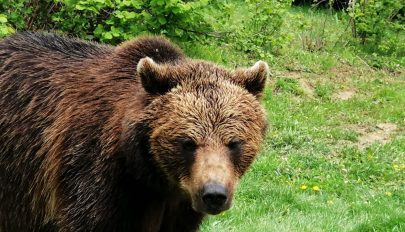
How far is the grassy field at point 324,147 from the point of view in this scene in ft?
21.4

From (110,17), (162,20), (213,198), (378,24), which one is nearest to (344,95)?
(378,24)

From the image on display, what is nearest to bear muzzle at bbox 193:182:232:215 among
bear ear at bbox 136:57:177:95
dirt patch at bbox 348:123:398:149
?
bear ear at bbox 136:57:177:95

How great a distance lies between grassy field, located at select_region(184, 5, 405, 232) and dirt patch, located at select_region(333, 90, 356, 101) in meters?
0.02

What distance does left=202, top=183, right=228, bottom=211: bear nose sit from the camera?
3516 millimetres

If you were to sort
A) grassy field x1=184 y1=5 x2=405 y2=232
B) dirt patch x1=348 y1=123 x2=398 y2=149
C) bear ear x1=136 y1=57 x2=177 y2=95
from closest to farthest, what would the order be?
bear ear x1=136 y1=57 x2=177 y2=95 < grassy field x1=184 y1=5 x2=405 y2=232 < dirt patch x1=348 y1=123 x2=398 y2=149

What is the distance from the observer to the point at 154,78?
3.90 meters

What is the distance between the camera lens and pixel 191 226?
4500mm

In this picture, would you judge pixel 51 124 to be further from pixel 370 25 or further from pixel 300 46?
pixel 370 25

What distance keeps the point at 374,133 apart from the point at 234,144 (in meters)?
7.10

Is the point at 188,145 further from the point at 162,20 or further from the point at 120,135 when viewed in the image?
the point at 162,20

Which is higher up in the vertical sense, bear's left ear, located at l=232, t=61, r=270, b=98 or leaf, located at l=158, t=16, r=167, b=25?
bear's left ear, located at l=232, t=61, r=270, b=98

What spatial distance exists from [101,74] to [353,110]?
25.3ft

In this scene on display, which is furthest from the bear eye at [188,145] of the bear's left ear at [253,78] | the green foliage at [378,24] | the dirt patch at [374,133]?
the green foliage at [378,24]

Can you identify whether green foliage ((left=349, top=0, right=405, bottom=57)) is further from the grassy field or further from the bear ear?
the bear ear
